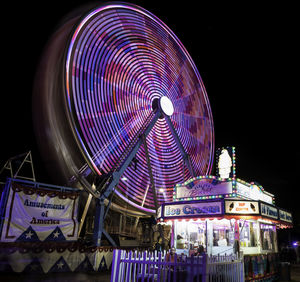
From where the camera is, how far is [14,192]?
31.6 ft

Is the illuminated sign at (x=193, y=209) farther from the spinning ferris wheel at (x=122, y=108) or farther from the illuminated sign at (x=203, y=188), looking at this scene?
the spinning ferris wheel at (x=122, y=108)

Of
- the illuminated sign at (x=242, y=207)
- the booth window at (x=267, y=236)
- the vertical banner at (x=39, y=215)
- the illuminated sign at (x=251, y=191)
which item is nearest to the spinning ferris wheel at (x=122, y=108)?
the vertical banner at (x=39, y=215)

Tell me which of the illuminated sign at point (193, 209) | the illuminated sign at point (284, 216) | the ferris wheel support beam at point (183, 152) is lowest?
the illuminated sign at point (193, 209)

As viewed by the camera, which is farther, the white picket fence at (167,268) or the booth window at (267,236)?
the booth window at (267,236)

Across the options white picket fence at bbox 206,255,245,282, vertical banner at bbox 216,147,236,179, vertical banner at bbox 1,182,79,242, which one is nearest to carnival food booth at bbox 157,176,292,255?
vertical banner at bbox 216,147,236,179

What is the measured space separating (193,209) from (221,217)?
1.51m

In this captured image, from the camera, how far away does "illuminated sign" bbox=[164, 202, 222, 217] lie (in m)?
11.8

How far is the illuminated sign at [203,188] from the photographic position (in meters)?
13.1

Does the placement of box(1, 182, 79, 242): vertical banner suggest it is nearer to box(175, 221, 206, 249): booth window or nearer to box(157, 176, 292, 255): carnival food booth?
box(157, 176, 292, 255): carnival food booth

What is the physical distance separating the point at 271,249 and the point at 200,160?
39.4ft

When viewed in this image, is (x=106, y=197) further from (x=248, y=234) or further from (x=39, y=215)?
(x=248, y=234)

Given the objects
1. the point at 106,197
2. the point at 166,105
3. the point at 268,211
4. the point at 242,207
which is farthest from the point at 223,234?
the point at 166,105

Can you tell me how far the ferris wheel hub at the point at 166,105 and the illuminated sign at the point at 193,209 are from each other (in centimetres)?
924

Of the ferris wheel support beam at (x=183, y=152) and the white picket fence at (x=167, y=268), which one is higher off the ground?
the ferris wheel support beam at (x=183, y=152)
